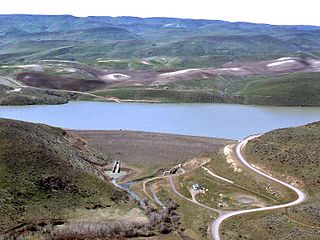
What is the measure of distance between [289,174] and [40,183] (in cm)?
2932

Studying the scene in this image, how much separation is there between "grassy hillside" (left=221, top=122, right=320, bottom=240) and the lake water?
756 inches

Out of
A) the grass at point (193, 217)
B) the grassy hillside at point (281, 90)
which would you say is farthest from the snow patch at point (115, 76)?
the grass at point (193, 217)

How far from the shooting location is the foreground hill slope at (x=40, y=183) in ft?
151

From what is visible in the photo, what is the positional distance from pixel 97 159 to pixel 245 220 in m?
30.6

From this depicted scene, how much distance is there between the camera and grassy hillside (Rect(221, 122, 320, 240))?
44.7 meters

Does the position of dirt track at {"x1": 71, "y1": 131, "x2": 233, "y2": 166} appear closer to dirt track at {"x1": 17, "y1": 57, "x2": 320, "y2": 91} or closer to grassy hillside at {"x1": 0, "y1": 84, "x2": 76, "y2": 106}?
grassy hillside at {"x1": 0, "y1": 84, "x2": 76, "y2": 106}

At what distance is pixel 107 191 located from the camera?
53.8 metres

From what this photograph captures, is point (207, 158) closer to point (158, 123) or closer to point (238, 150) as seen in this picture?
A: point (238, 150)

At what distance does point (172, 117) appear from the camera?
10838cm

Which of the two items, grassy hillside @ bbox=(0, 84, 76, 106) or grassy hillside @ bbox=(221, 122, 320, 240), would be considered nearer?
grassy hillside @ bbox=(221, 122, 320, 240)

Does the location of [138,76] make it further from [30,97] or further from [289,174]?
[289,174]

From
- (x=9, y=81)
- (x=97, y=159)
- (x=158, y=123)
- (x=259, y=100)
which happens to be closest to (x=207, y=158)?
(x=97, y=159)

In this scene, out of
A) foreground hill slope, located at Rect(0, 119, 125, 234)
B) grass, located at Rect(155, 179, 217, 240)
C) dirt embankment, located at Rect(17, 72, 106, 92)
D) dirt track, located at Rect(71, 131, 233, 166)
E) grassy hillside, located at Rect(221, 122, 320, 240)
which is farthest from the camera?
dirt embankment, located at Rect(17, 72, 106, 92)

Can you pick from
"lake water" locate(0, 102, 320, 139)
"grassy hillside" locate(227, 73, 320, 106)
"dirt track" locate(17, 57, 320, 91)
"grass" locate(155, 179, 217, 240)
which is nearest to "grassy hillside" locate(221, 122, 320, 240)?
"grass" locate(155, 179, 217, 240)
